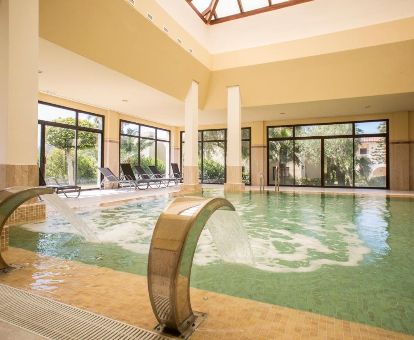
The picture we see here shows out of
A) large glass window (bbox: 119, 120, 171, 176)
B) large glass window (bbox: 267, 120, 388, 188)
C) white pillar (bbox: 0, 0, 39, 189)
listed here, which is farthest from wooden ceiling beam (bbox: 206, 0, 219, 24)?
white pillar (bbox: 0, 0, 39, 189)

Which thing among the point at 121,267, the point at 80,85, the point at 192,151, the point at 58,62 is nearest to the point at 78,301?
the point at 121,267

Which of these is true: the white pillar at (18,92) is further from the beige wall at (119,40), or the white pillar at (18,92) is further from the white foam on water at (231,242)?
the white foam on water at (231,242)

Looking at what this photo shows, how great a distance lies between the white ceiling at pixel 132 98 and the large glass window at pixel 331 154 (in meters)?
0.73

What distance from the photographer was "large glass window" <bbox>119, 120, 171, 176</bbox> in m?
12.7

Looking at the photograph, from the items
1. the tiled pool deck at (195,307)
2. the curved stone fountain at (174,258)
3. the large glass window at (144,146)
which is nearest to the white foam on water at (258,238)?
the tiled pool deck at (195,307)

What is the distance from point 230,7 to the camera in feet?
31.0

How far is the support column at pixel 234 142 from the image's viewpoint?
34.2ft

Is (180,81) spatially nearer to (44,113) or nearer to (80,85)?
(80,85)

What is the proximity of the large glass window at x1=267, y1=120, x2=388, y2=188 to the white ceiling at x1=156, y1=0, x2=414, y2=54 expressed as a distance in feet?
15.0

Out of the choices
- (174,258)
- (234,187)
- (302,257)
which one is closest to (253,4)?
(234,187)

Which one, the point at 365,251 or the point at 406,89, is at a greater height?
the point at 406,89

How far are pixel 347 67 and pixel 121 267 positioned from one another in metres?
8.85

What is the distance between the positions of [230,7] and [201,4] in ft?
3.05

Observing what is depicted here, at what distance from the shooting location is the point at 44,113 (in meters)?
9.09
